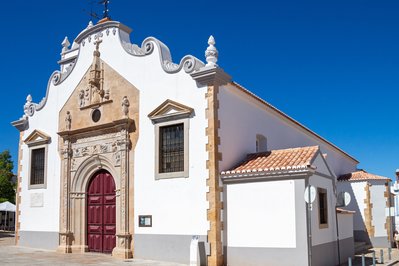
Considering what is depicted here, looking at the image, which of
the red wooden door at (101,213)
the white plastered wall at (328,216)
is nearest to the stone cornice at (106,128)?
the red wooden door at (101,213)

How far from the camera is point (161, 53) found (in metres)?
15.6

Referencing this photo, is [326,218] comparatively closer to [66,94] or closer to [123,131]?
[123,131]

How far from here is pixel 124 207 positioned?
15812mm

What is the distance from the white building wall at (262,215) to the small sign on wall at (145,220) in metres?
2.88

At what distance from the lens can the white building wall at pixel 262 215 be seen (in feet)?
42.2

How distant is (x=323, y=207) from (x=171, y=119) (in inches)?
225

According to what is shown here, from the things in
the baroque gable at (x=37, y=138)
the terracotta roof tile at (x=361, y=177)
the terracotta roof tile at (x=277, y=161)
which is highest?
the baroque gable at (x=37, y=138)

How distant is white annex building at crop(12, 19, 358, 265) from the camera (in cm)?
1337

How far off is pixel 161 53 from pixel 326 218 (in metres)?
7.82

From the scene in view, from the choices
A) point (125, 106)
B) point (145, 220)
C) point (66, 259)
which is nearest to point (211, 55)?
point (125, 106)

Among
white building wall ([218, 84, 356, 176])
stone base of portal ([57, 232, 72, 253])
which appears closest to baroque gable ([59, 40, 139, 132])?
white building wall ([218, 84, 356, 176])

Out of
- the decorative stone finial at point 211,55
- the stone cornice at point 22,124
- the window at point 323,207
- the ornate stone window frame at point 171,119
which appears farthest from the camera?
the stone cornice at point 22,124

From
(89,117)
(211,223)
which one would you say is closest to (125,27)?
(89,117)

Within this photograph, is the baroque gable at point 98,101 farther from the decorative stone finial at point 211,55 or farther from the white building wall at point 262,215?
the white building wall at point 262,215
